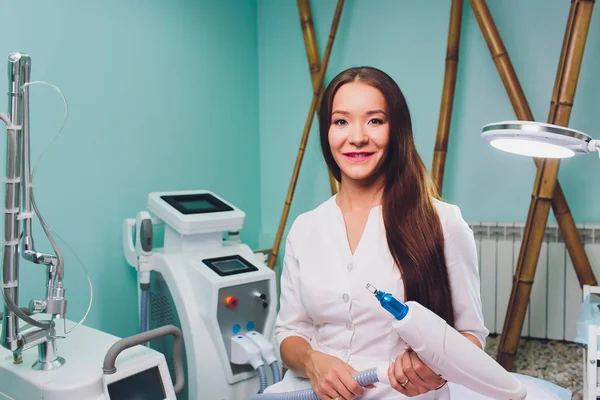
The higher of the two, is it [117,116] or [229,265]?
[117,116]

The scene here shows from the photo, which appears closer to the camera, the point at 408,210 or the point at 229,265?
the point at 408,210

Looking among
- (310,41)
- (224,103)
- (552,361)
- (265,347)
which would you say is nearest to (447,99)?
(310,41)

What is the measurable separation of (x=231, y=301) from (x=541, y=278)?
1378mm

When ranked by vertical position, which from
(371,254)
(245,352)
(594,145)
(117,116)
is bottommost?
(245,352)

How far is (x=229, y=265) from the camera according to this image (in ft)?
6.38

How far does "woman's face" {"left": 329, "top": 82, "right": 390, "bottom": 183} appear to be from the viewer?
1124 mm

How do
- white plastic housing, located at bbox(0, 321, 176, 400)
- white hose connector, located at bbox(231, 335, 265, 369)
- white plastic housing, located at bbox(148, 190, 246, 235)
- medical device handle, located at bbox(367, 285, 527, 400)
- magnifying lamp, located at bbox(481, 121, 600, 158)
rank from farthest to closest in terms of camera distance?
1. white plastic housing, located at bbox(148, 190, 246, 235)
2. white hose connector, located at bbox(231, 335, 265, 369)
3. white plastic housing, located at bbox(0, 321, 176, 400)
4. magnifying lamp, located at bbox(481, 121, 600, 158)
5. medical device handle, located at bbox(367, 285, 527, 400)

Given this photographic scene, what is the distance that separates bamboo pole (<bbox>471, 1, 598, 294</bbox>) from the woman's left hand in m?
1.45

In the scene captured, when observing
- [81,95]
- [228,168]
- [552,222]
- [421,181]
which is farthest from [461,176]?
[81,95]

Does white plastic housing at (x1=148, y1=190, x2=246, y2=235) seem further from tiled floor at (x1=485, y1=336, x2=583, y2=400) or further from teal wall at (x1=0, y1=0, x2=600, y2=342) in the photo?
tiled floor at (x1=485, y1=336, x2=583, y2=400)

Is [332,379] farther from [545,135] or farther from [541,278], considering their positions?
[541,278]

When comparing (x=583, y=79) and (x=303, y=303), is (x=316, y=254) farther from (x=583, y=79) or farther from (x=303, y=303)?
(x=583, y=79)

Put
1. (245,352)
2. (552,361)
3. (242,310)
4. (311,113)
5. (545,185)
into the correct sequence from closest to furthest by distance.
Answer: (245,352), (242,310), (545,185), (552,361), (311,113)

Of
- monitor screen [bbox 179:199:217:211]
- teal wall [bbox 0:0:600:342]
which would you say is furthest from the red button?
teal wall [bbox 0:0:600:342]
